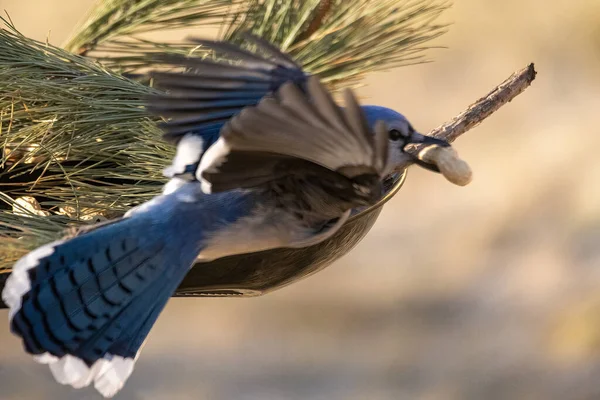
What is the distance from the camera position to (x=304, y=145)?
1.68 feet

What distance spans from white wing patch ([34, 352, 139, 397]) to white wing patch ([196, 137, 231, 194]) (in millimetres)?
121

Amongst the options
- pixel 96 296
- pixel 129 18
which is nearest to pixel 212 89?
pixel 96 296

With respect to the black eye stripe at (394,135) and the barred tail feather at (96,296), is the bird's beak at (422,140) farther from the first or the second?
the barred tail feather at (96,296)

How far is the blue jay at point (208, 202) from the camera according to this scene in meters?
0.50

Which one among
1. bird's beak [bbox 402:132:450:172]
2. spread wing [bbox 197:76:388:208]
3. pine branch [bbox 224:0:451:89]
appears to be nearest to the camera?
spread wing [bbox 197:76:388:208]

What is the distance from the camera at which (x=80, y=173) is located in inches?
27.1

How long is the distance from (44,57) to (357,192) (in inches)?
12.5

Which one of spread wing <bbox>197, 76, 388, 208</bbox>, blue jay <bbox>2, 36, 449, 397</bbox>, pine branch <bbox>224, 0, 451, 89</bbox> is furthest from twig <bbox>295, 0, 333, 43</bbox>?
spread wing <bbox>197, 76, 388, 208</bbox>

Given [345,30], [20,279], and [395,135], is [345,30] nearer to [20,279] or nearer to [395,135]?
[395,135]

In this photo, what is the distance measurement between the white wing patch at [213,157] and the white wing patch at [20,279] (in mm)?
94

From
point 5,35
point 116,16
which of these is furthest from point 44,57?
point 116,16

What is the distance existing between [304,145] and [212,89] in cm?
15

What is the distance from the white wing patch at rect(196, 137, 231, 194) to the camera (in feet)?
1.72

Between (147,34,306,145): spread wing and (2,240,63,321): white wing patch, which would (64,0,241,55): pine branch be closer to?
(147,34,306,145): spread wing
